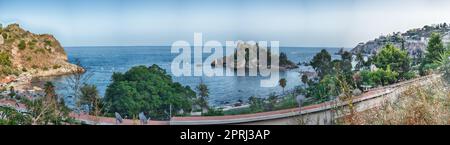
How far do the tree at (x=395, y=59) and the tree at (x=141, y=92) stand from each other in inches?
57.1

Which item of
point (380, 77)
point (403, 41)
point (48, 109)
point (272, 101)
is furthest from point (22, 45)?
point (403, 41)

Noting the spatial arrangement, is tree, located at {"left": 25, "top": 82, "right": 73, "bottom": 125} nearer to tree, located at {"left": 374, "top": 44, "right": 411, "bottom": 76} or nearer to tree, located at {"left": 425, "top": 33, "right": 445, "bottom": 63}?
tree, located at {"left": 374, "top": 44, "right": 411, "bottom": 76}

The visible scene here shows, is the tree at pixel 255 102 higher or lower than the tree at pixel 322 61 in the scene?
lower

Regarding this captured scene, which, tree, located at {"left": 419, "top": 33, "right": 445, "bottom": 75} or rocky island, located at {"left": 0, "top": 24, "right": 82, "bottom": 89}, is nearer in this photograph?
rocky island, located at {"left": 0, "top": 24, "right": 82, "bottom": 89}

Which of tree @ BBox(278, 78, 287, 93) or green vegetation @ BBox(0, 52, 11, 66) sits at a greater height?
green vegetation @ BBox(0, 52, 11, 66)

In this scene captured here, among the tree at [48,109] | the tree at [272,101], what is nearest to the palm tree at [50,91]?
the tree at [48,109]

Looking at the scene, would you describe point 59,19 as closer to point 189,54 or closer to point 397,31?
point 189,54

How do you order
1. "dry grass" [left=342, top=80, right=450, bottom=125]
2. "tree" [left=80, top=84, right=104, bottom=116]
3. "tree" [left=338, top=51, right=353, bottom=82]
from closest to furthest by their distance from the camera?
"dry grass" [left=342, top=80, right=450, bottom=125] → "tree" [left=80, top=84, right=104, bottom=116] → "tree" [left=338, top=51, right=353, bottom=82]

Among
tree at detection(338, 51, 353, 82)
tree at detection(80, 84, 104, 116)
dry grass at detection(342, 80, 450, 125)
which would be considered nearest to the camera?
dry grass at detection(342, 80, 450, 125)

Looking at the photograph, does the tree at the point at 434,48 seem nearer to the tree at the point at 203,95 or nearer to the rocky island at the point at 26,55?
the tree at the point at 203,95

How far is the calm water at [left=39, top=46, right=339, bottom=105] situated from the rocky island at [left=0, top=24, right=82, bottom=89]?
0.10m

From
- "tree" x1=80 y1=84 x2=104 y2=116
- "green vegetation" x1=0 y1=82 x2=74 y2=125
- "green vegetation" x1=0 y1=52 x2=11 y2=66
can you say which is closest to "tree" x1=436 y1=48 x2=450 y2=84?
"tree" x1=80 y1=84 x2=104 y2=116

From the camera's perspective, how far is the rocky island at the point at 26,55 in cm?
421

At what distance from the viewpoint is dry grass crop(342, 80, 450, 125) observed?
4180mm
